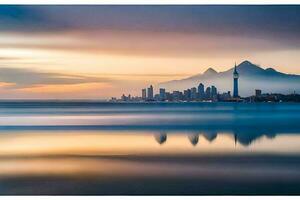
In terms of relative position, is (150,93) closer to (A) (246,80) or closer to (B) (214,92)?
(B) (214,92)

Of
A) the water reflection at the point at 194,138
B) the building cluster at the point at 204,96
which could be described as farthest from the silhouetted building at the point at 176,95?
the water reflection at the point at 194,138

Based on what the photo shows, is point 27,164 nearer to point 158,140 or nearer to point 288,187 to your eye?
point 158,140

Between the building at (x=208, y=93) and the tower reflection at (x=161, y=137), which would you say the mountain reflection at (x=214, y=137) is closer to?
the tower reflection at (x=161, y=137)

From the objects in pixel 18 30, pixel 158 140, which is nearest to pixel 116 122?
pixel 158 140

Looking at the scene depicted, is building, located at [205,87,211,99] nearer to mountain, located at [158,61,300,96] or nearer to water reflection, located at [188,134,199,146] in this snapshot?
mountain, located at [158,61,300,96]

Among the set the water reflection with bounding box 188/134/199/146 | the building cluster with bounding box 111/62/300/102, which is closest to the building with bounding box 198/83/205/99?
the building cluster with bounding box 111/62/300/102

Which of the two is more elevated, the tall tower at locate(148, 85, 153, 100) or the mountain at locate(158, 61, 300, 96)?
the mountain at locate(158, 61, 300, 96)
